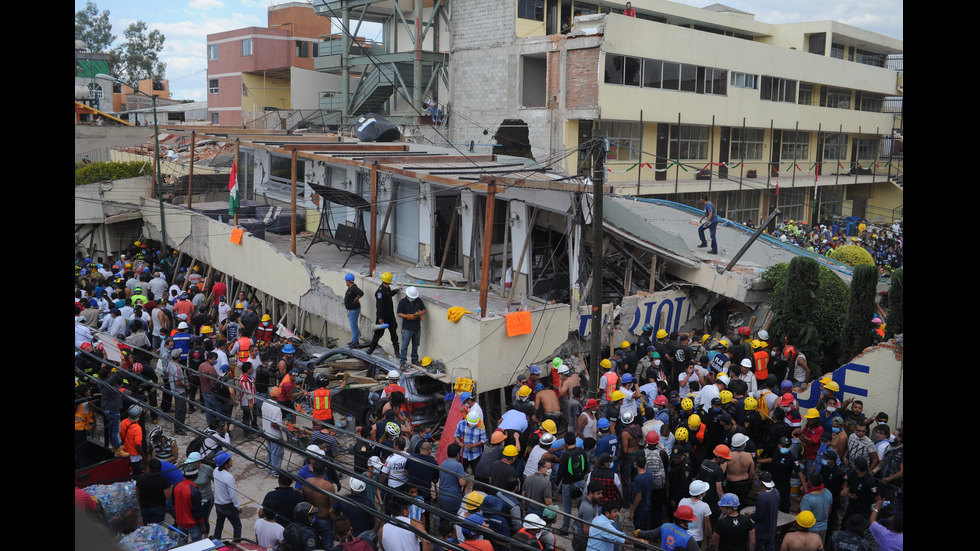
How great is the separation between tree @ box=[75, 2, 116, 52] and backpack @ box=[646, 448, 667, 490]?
64305mm

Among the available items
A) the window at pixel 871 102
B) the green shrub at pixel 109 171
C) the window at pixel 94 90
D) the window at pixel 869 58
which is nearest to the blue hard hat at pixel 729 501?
the green shrub at pixel 109 171

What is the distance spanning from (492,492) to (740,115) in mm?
28560

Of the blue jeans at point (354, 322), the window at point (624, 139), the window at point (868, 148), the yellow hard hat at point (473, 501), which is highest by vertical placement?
the window at point (868, 148)

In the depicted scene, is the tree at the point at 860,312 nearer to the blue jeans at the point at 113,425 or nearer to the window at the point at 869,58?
the blue jeans at the point at 113,425

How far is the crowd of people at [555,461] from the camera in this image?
313 inches

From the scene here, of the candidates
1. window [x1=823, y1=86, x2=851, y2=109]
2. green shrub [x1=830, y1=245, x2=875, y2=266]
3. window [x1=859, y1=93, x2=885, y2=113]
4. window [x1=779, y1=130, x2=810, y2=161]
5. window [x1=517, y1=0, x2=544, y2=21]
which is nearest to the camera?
green shrub [x1=830, y1=245, x2=875, y2=266]

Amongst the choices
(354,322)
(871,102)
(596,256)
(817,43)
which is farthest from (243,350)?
(871,102)

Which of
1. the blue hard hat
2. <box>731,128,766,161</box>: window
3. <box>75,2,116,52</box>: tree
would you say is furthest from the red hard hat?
<box>75,2,116,52</box>: tree

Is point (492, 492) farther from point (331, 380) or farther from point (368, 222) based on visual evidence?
point (368, 222)

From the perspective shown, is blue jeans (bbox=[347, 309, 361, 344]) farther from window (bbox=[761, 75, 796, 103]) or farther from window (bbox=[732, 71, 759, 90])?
window (bbox=[761, 75, 796, 103])

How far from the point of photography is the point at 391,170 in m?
15.8

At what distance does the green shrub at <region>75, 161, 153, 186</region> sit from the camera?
28.4 meters

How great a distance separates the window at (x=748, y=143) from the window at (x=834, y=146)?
6597 millimetres

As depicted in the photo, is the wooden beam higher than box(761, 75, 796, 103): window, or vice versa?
box(761, 75, 796, 103): window
